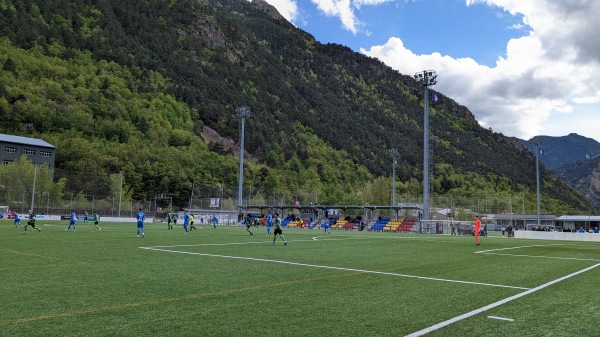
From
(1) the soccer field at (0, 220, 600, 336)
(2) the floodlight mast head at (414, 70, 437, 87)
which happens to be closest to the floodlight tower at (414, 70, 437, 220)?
(2) the floodlight mast head at (414, 70, 437, 87)

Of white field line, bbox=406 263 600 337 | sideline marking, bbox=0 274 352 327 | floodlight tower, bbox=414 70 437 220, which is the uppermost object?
floodlight tower, bbox=414 70 437 220

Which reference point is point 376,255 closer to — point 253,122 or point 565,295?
point 565,295

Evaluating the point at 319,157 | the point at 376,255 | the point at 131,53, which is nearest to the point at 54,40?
the point at 131,53

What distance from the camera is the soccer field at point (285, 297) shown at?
7.16 metres

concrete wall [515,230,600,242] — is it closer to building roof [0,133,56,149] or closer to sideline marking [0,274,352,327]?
sideline marking [0,274,352,327]

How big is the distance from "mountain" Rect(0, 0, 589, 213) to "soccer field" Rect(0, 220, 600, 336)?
→ 54.3 metres

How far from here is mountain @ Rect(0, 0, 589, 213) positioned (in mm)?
110375

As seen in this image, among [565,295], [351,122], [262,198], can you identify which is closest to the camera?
[565,295]

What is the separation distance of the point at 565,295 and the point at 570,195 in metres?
196

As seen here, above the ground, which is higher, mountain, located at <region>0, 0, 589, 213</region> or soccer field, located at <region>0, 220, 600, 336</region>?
mountain, located at <region>0, 0, 589, 213</region>

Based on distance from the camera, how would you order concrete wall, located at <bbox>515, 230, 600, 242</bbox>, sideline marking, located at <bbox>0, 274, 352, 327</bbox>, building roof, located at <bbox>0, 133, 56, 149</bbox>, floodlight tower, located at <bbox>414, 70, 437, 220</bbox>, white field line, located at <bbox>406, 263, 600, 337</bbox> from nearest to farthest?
white field line, located at <bbox>406, 263, 600, 337</bbox> → sideline marking, located at <bbox>0, 274, 352, 327</bbox> → concrete wall, located at <bbox>515, 230, 600, 242</bbox> → floodlight tower, located at <bbox>414, 70, 437, 220</bbox> → building roof, located at <bbox>0, 133, 56, 149</bbox>

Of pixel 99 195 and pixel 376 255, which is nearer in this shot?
pixel 376 255

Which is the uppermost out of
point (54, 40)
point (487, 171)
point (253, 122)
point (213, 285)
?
point (54, 40)

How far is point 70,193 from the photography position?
198 feet
